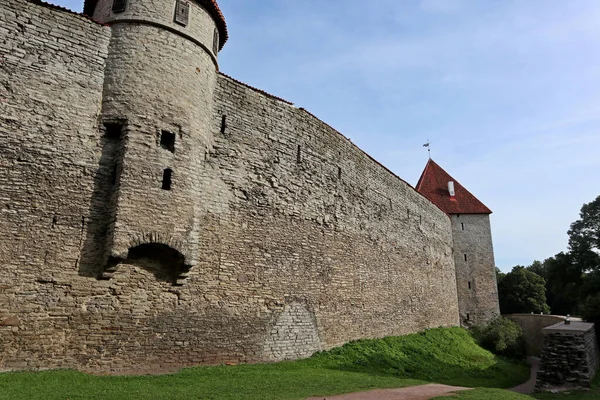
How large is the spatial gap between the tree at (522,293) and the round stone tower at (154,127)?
1324 inches

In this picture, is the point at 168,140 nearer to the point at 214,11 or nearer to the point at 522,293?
the point at 214,11

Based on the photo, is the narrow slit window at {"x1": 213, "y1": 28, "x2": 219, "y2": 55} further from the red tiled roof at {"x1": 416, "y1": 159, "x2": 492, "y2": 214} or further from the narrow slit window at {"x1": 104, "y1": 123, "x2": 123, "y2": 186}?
the red tiled roof at {"x1": 416, "y1": 159, "x2": 492, "y2": 214}

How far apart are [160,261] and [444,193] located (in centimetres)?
2608

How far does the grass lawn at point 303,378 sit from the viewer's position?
6.32 m

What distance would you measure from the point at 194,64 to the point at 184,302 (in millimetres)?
5537

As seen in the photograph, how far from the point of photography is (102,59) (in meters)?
8.74

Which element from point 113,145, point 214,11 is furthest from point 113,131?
point 214,11

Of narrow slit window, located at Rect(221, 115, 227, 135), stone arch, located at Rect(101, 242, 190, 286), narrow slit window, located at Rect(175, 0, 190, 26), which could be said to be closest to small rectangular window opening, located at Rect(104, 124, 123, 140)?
stone arch, located at Rect(101, 242, 190, 286)

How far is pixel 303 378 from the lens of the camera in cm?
870

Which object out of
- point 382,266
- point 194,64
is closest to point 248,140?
point 194,64

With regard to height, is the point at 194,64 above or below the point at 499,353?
above

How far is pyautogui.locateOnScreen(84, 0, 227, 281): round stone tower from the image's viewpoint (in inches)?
322

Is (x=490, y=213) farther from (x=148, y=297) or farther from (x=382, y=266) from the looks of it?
(x=148, y=297)

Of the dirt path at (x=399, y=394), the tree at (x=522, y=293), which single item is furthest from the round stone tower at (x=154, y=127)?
the tree at (x=522, y=293)
